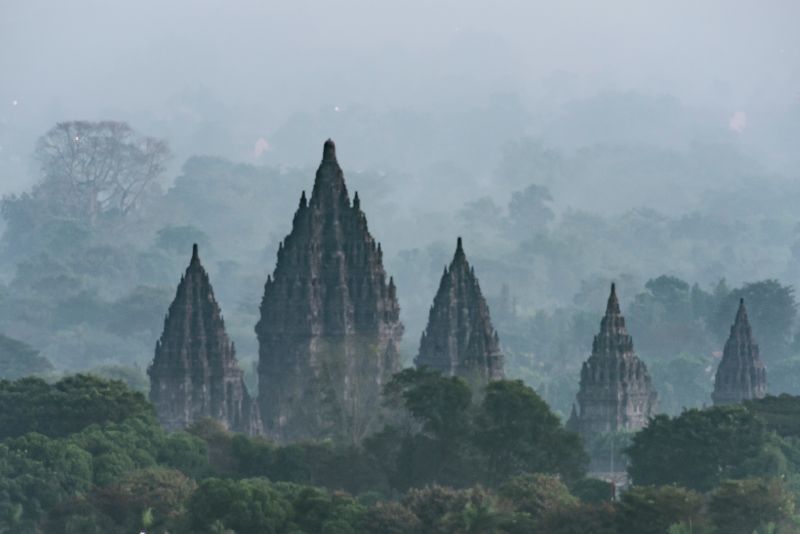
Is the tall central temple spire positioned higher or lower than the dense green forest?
higher

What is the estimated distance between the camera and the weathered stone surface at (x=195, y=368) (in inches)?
6363

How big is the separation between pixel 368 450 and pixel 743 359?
144 feet

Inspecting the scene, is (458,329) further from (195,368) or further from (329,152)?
(195,368)

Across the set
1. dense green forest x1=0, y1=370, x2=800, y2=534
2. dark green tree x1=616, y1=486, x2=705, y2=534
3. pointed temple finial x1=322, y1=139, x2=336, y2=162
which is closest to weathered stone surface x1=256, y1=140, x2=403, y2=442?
pointed temple finial x1=322, y1=139, x2=336, y2=162

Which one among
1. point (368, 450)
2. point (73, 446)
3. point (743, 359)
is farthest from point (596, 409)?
point (73, 446)

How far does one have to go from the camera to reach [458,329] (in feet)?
562

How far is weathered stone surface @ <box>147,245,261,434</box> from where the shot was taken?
16162 centimetres

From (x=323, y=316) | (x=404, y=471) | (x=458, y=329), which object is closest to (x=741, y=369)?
(x=458, y=329)

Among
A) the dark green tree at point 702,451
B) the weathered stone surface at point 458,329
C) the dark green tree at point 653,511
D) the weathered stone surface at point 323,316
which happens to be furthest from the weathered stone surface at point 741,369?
the dark green tree at point 653,511

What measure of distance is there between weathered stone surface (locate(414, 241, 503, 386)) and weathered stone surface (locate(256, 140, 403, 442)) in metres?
2.58

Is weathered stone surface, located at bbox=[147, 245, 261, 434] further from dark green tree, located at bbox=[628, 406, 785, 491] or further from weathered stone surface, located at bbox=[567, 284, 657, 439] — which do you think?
dark green tree, located at bbox=[628, 406, 785, 491]

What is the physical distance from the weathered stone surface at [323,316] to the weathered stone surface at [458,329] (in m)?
2.58

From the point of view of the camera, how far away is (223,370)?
163 meters

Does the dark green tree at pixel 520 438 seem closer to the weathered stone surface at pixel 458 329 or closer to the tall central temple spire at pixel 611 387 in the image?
the weathered stone surface at pixel 458 329
